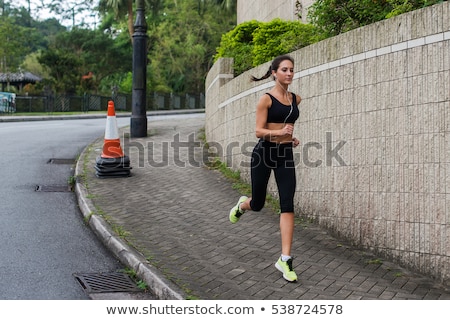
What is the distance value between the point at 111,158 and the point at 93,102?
107ft

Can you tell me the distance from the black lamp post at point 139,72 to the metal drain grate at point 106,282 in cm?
867

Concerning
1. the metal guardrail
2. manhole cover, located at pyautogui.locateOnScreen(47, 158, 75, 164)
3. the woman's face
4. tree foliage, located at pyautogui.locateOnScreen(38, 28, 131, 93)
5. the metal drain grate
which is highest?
tree foliage, located at pyautogui.locateOnScreen(38, 28, 131, 93)

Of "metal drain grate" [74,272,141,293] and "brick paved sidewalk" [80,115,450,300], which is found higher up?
"brick paved sidewalk" [80,115,450,300]

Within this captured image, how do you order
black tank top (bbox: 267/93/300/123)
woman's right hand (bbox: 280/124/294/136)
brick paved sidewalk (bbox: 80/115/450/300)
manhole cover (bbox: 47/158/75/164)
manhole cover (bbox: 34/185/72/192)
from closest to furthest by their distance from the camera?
brick paved sidewalk (bbox: 80/115/450/300) < woman's right hand (bbox: 280/124/294/136) < black tank top (bbox: 267/93/300/123) < manhole cover (bbox: 34/185/72/192) < manhole cover (bbox: 47/158/75/164)

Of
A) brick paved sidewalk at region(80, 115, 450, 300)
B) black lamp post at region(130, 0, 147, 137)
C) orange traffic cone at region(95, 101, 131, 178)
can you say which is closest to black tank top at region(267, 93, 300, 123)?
brick paved sidewalk at region(80, 115, 450, 300)

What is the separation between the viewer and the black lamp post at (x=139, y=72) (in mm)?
13984

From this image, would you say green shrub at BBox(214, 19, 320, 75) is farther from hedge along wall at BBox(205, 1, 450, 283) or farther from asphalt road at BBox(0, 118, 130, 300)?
asphalt road at BBox(0, 118, 130, 300)

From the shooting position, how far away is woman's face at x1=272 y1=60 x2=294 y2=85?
550cm

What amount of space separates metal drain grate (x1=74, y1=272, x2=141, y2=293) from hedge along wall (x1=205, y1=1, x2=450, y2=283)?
2.43 meters

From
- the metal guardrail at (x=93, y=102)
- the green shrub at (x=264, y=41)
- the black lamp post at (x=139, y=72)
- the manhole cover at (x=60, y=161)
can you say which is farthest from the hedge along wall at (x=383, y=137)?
the metal guardrail at (x=93, y=102)

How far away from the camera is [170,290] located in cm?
499

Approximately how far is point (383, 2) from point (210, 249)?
12.0ft
